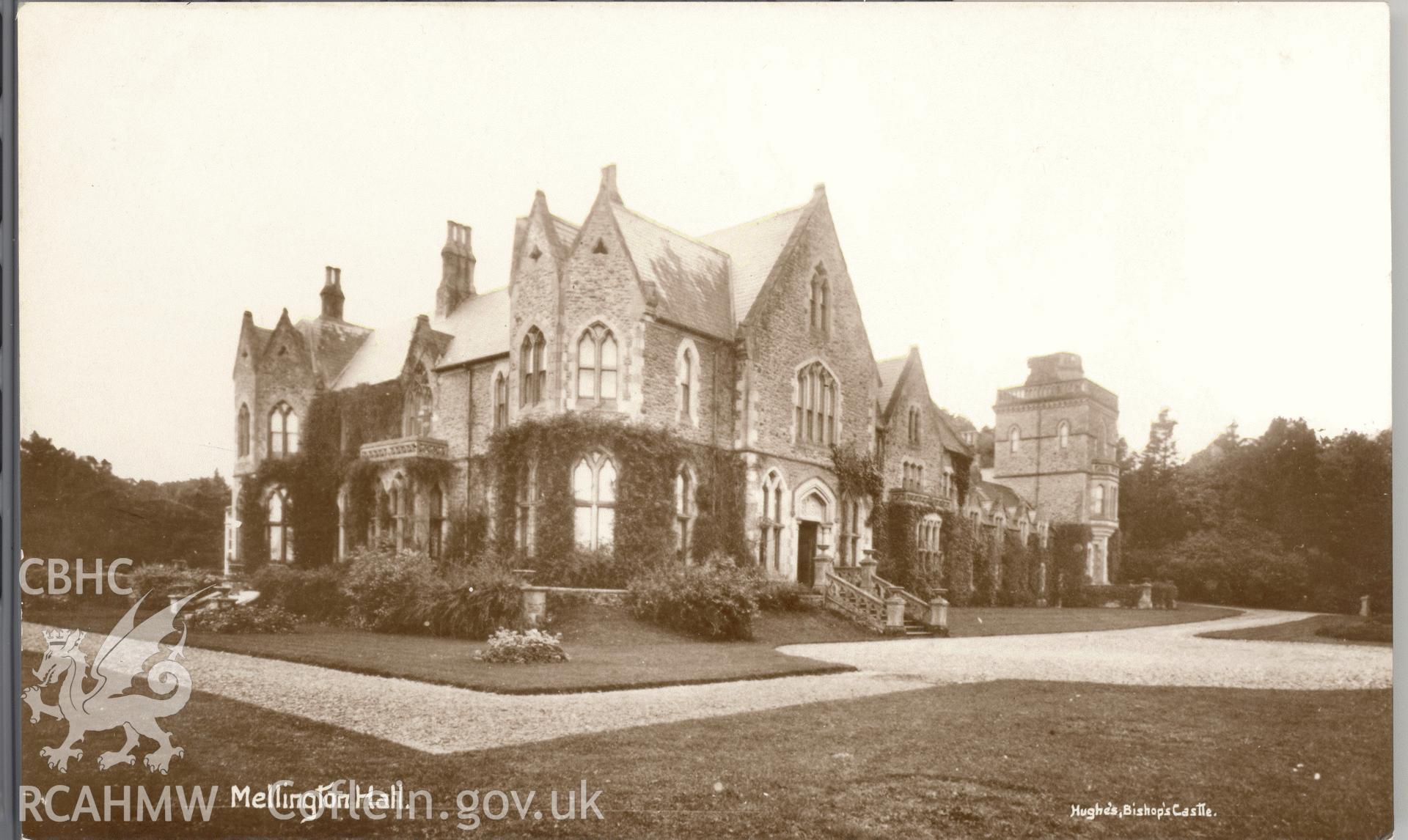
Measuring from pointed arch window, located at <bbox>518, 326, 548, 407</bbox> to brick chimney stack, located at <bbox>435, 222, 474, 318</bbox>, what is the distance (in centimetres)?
223

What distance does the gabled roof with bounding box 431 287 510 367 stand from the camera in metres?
7.89

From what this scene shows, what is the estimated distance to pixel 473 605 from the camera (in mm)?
8172

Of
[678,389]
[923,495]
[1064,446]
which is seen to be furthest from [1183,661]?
[678,389]

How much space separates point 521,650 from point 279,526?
2.28 meters

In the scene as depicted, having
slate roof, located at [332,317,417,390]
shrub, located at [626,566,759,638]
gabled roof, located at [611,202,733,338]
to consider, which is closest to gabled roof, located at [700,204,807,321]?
gabled roof, located at [611,202,733,338]

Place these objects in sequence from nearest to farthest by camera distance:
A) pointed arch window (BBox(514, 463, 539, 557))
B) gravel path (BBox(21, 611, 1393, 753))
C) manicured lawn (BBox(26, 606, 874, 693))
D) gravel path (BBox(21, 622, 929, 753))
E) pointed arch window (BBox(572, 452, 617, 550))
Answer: gravel path (BBox(21, 622, 929, 753)) < gravel path (BBox(21, 611, 1393, 753)) < manicured lawn (BBox(26, 606, 874, 693)) < pointed arch window (BBox(514, 463, 539, 557)) < pointed arch window (BBox(572, 452, 617, 550))

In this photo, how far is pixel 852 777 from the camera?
5.68 metres

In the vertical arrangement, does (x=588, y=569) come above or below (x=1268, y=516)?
below

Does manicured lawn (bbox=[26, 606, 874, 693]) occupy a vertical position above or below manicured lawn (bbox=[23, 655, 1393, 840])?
above

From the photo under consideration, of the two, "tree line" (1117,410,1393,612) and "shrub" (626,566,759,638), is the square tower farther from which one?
"shrub" (626,566,759,638)

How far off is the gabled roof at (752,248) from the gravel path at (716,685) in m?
3.97

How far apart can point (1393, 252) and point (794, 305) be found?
17.8 ft

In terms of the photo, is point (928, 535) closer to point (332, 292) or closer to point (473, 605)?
point (473, 605)

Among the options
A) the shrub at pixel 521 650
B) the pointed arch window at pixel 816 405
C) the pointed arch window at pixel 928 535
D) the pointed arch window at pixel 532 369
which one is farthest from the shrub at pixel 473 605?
the pointed arch window at pixel 928 535
